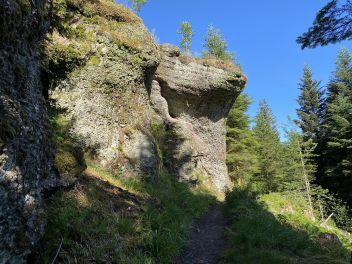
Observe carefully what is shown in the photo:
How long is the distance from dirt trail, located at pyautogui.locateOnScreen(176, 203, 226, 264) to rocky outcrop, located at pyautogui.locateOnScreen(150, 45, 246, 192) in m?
8.97

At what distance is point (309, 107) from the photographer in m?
45.3

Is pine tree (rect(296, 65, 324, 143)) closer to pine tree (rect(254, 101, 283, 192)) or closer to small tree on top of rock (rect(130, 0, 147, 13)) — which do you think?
pine tree (rect(254, 101, 283, 192))

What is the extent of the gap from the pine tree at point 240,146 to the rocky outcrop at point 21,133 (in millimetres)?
22955

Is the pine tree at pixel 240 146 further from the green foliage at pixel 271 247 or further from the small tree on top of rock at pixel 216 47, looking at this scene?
the green foliage at pixel 271 247

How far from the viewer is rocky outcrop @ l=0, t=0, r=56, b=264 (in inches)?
150

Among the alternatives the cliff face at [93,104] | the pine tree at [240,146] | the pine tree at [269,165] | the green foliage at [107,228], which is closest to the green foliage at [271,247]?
the green foliage at [107,228]

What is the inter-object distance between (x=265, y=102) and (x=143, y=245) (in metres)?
55.0

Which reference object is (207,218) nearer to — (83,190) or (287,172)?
(83,190)

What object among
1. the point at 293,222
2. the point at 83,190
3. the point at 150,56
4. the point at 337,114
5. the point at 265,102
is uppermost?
the point at 265,102

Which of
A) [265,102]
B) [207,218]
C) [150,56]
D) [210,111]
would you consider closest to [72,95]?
[150,56]

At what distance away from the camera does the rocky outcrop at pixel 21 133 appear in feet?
12.5

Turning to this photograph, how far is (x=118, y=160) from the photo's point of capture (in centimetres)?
1190

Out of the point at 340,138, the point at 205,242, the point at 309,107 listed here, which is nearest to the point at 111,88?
the point at 205,242

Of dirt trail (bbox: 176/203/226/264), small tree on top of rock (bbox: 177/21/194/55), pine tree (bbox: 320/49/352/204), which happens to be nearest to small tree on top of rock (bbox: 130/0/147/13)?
small tree on top of rock (bbox: 177/21/194/55)
